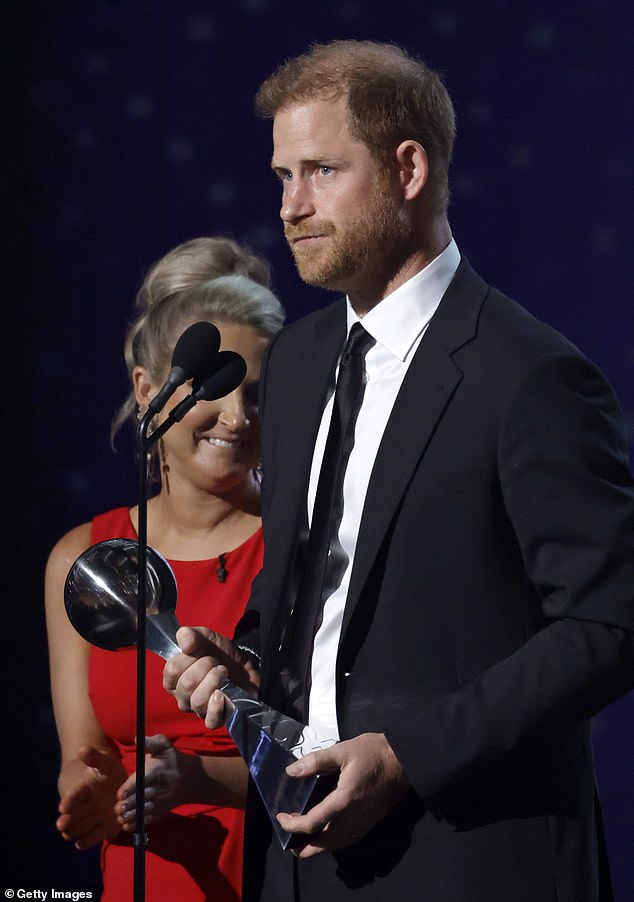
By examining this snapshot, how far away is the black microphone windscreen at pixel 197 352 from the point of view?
136cm

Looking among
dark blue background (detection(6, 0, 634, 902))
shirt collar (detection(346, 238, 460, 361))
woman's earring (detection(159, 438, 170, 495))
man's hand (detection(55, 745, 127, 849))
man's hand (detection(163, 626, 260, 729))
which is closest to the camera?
man's hand (detection(163, 626, 260, 729))

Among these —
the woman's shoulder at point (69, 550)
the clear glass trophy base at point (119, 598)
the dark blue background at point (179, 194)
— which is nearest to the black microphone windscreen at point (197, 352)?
the clear glass trophy base at point (119, 598)

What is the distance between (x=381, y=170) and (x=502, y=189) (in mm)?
919

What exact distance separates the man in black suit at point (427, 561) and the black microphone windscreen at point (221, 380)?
0.43ft

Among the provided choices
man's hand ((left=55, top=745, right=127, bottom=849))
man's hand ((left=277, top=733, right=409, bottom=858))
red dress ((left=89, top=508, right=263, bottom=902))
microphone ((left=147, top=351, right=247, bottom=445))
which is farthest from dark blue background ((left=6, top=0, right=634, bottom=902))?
man's hand ((left=277, top=733, right=409, bottom=858))

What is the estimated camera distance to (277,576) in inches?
56.1

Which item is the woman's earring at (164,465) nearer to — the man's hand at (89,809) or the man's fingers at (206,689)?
the man's hand at (89,809)

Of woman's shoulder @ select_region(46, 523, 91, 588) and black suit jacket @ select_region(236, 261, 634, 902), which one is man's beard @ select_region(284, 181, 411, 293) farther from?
woman's shoulder @ select_region(46, 523, 91, 588)

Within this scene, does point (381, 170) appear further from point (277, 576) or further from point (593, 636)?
point (593, 636)

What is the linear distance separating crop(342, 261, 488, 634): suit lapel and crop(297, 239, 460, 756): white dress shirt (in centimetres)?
4

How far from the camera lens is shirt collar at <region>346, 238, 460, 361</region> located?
140cm

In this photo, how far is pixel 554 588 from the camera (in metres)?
1.20

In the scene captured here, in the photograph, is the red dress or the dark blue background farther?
the dark blue background

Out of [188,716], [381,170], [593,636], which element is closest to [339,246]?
[381,170]
